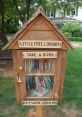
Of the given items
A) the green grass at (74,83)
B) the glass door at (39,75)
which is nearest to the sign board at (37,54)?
the glass door at (39,75)

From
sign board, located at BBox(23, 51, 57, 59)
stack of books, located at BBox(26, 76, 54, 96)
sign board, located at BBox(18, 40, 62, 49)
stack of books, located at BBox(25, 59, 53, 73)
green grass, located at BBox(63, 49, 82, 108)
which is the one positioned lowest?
green grass, located at BBox(63, 49, 82, 108)

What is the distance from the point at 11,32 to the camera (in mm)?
22703

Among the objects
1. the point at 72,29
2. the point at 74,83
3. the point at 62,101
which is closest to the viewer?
the point at 62,101

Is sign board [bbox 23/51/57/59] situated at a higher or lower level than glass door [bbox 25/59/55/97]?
higher

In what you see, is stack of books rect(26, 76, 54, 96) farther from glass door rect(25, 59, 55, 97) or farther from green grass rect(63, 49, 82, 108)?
green grass rect(63, 49, 82, 108)

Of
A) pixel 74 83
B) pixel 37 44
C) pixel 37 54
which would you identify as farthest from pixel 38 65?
pixel 74 83

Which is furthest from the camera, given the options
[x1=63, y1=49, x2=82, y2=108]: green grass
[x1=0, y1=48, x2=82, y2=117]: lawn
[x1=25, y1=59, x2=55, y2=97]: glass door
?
[x1=63, y1=49, x2=82, y2=108]: green grass

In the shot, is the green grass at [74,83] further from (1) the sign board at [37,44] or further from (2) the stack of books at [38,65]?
(1) the sign board at [37,44]

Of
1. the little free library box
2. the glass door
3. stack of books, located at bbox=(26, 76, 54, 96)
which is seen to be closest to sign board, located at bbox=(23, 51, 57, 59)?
the little free library box

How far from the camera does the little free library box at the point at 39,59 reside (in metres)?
3.48

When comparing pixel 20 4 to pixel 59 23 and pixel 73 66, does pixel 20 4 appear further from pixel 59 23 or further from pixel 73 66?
pixel 59 23

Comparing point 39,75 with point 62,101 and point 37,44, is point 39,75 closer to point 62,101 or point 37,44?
point 37,44

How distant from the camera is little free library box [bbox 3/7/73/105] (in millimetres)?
3480

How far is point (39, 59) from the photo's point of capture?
3.66 metres
